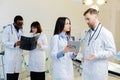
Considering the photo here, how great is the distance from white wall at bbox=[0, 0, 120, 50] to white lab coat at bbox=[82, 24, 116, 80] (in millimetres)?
2312

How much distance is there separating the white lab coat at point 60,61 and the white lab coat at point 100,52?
8.1 inches

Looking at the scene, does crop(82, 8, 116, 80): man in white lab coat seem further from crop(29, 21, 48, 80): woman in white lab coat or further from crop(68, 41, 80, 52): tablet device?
crop(29, 21, 48, 80): woman in white lab coat

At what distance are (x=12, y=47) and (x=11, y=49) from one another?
0.06 m

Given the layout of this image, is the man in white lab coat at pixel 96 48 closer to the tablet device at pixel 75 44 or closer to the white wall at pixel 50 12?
the tablet device at pixel 75 44

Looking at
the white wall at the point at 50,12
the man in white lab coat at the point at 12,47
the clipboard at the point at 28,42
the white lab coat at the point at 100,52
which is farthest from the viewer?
the white wall at the point at 50,12

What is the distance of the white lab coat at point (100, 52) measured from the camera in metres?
2.38

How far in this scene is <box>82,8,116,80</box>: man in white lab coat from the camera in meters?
2.38

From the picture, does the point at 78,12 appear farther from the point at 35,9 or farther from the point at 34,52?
the point at 34,52

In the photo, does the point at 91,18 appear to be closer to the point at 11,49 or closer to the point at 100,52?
the point at 100,52

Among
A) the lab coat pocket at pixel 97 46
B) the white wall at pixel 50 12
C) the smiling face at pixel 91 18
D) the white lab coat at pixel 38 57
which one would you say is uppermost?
the white wall at pixel 50 12

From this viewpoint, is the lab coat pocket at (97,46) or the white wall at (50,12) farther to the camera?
the white wall at (50,12)

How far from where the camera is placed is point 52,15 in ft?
16.6

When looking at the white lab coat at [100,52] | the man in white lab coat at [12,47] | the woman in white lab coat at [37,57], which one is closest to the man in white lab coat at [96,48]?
the white lab coat at [100,52]

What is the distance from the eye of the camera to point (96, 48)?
2449mm
